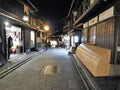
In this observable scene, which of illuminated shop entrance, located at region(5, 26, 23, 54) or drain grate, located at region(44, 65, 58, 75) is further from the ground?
illuminated shop entrance, located at region(5, 26, 23, 54)

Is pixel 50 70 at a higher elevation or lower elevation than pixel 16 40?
lower

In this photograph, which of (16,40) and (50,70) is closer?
(50,70)

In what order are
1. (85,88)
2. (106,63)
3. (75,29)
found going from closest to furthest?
(85,88), (106,63), (75,29)

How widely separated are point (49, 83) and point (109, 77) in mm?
3000

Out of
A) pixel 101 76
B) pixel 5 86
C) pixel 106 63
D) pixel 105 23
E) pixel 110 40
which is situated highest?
pixel 105 23

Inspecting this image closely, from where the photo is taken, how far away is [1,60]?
971 cm

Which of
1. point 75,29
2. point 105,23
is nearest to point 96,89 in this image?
point 105,23

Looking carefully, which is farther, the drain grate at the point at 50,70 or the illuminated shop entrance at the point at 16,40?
the illuminated shop entrance at the point at 16,40

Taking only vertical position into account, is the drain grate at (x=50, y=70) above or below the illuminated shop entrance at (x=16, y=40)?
below

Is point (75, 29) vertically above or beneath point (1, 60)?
above

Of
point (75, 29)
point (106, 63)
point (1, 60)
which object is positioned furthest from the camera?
point (75, 29)

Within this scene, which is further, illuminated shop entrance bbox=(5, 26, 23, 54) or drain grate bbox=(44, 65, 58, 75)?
illuminated shop entrance bbox=(5, 26, 23, 54)

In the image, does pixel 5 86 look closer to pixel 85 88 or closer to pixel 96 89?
pixel 85 88

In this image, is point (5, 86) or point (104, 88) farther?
point (5, 86)
